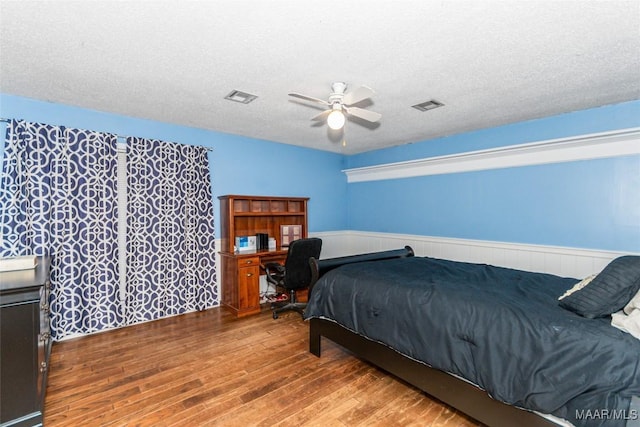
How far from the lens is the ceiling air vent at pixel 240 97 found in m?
2.81

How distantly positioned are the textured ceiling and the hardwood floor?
251cm

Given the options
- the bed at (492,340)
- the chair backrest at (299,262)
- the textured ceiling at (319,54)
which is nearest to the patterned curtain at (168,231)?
the textured ceiling at (319,54)

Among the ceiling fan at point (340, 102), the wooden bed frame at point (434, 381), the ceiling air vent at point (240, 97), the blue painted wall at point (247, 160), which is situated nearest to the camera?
the wooden bed frame at point (434, 381)

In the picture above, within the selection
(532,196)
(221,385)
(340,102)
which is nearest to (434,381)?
(221,385)

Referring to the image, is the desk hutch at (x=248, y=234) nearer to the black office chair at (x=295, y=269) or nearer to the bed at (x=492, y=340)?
the black office chair at (x=295, y=269)

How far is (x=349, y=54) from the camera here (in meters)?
2.10

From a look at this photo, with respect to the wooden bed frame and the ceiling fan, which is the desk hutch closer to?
the wooden bed frame

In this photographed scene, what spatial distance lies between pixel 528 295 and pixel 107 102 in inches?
165

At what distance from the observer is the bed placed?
140cm

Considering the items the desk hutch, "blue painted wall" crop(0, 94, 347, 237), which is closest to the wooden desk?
the desk hutch

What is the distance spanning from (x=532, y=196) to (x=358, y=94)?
2645 millimetres

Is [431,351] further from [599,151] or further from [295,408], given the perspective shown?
[599,151]

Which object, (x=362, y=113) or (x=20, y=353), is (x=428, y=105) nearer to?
(x=362, y=113)

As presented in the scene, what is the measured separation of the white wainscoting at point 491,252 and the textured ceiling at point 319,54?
1.58 m
